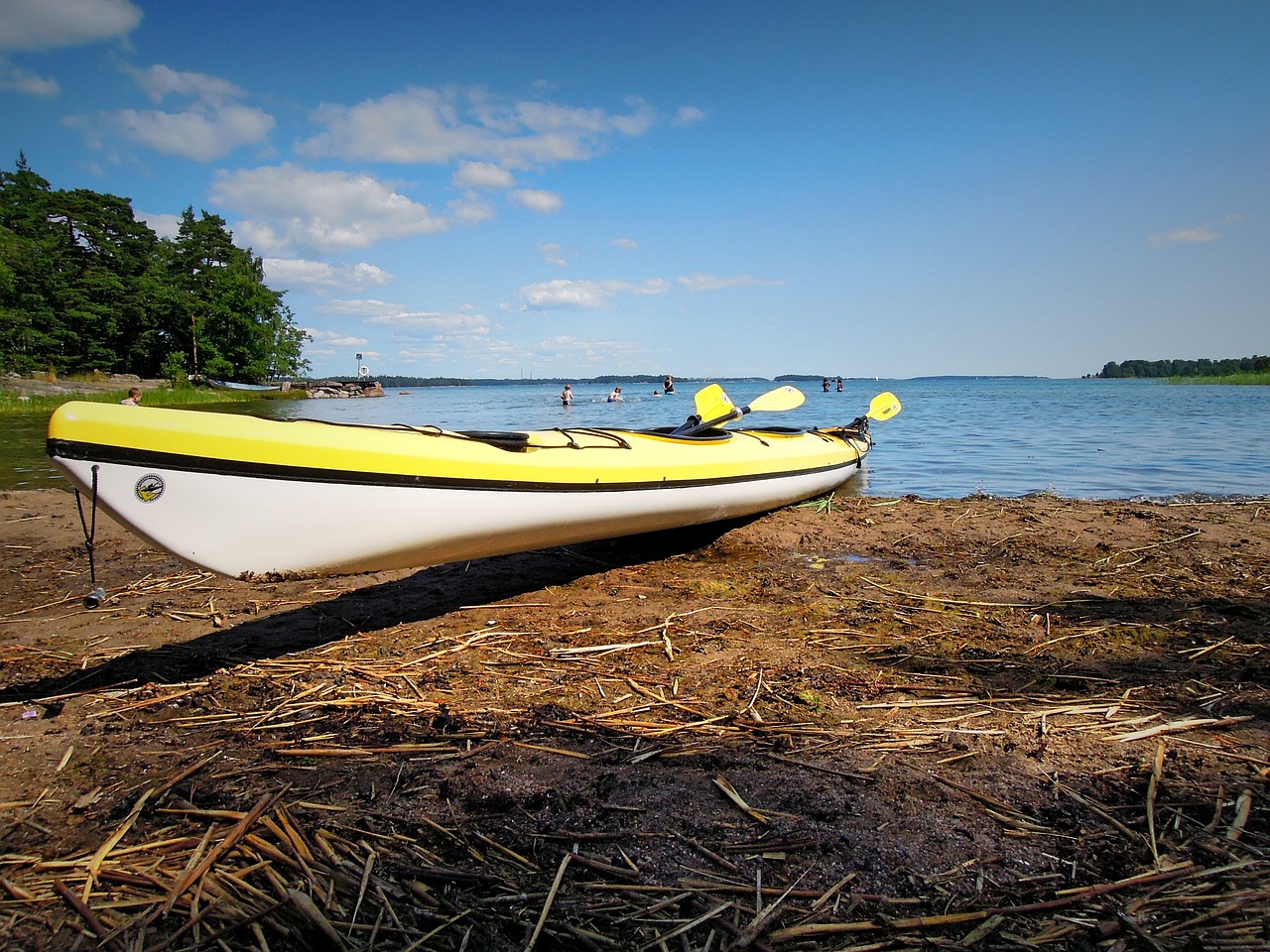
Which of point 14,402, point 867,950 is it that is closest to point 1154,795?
point 867,950

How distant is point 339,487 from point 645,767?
1.90m

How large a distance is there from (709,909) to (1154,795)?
1.48 m

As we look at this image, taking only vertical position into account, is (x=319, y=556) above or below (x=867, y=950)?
above

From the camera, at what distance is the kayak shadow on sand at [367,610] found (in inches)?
118

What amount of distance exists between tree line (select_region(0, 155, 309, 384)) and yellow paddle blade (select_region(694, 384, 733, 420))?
131 ft

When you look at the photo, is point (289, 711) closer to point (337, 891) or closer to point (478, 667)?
point (478, 667)

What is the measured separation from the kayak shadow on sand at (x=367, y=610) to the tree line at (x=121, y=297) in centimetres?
3973

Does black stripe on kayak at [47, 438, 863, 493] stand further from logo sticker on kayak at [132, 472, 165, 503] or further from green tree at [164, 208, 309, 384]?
green tree at [164, 208, 309, 384]

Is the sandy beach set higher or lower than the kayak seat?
lower

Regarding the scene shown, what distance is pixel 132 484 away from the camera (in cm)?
256

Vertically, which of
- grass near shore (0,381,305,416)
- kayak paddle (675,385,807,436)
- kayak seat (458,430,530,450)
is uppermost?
grass near shore (0,381,305,416)

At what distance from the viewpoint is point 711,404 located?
642 centimetres

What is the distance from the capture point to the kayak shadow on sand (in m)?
3.00

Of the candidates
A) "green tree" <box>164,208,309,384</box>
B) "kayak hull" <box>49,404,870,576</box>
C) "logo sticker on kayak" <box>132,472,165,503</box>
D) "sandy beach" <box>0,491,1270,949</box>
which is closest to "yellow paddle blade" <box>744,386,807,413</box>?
"kayak hull" <box>49,404,870,576</box>
